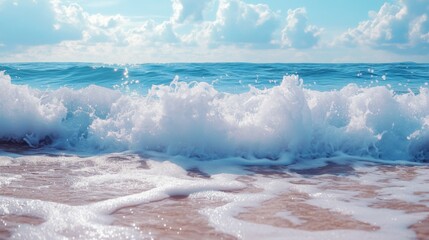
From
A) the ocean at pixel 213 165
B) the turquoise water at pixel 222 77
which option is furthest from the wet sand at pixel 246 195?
the turquoise water at pixel 222 77

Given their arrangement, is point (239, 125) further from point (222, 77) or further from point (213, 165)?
point (222, 77)

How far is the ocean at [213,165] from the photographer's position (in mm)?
3085

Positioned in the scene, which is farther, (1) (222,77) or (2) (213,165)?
(1) (222,77)

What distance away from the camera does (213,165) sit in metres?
5.49

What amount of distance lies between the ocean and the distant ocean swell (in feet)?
0.07

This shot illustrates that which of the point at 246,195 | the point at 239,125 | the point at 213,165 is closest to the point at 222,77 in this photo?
the point at 239,125

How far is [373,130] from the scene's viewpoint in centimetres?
677

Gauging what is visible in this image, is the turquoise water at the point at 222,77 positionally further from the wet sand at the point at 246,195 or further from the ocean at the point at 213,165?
the wet sand at the point at 246,195

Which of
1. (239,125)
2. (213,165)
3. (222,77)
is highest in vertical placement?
(222,77)

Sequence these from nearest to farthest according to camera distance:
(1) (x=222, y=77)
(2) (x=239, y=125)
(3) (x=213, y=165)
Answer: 1. (3) (x=213, y=165)
2. (2) (x=239, y=125)
3. (1) (x=222, y=77)

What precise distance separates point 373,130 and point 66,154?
4.75 m

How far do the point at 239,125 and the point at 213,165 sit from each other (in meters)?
1.12

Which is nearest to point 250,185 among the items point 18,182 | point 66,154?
point 18,182

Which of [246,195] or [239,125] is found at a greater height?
[239,125]
